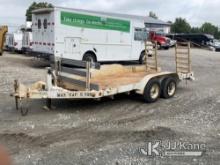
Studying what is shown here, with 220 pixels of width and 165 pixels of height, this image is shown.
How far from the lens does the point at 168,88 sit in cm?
1164

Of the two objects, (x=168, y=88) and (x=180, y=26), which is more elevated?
(x=180, y=26)

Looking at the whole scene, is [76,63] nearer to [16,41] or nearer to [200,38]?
[16,41]

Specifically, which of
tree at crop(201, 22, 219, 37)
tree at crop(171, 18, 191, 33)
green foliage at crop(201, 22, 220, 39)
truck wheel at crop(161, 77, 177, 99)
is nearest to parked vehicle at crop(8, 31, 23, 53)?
truck wheel at crop(161, 77, 177, 99)

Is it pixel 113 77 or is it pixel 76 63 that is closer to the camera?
pixel 76 63

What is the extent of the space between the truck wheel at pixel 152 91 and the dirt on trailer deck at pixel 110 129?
0.66 feet

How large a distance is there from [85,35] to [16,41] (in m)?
10.9

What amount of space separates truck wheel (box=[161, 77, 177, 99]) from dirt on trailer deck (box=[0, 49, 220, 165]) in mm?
260

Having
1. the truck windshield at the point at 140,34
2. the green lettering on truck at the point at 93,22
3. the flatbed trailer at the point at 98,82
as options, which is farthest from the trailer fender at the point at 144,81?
the truck windshield at the point at 140,34

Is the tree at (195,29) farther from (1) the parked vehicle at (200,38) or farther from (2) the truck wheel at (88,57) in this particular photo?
(2) the truck wheel at (88,57)

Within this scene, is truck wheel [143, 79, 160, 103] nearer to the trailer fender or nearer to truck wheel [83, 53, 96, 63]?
the trailer fender

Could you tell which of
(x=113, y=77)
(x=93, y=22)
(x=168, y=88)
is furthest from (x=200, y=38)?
(x=113, y=77)

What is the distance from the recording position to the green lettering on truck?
1840cm

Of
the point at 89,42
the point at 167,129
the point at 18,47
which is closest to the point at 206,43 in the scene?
the point at 18,47

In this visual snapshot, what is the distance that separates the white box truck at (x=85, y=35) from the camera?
18.2 m
